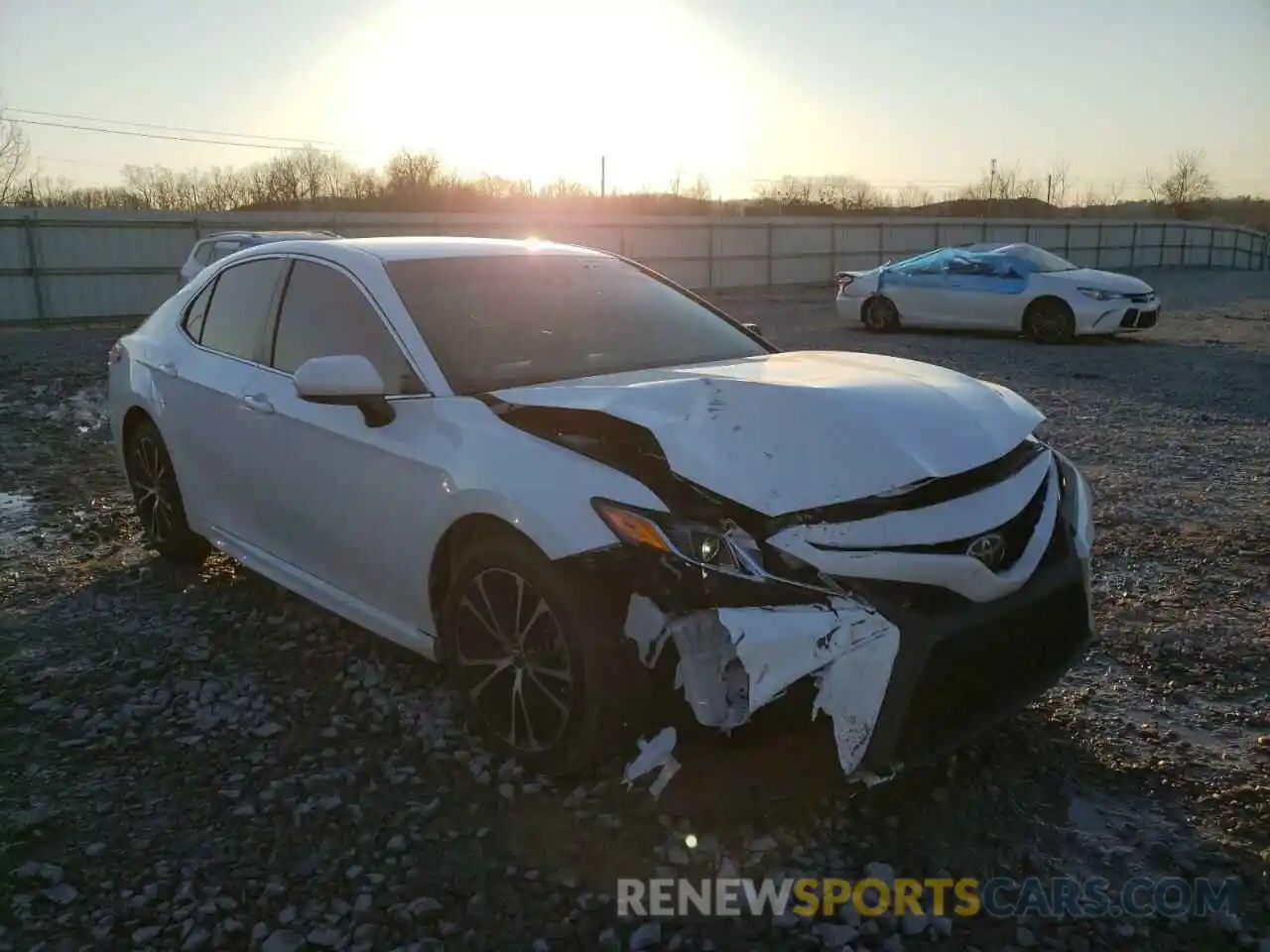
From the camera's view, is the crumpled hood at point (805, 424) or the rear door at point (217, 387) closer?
the crumpled hood at point (805, 424)

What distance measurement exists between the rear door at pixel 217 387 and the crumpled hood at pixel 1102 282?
1301 centimetres

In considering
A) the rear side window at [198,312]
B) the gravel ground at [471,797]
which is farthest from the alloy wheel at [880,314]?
the rear side window at [198,312]

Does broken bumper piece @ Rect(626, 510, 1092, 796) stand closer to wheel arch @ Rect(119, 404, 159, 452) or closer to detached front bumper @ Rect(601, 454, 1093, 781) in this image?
detached front bumper @ Rect(601, 454, 1093, 781)

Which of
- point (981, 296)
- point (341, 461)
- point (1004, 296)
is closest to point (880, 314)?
point (981, 296)

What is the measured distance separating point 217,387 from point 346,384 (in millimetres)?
1364

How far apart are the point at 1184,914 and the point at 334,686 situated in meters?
2.78

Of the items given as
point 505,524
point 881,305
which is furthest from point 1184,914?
point 881,305

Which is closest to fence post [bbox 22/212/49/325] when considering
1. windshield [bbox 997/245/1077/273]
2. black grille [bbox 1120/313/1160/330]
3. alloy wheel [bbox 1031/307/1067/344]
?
windshield [bbox 997/245/1077/273]

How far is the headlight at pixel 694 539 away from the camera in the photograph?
8.59ft

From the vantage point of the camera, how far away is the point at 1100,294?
570 inches

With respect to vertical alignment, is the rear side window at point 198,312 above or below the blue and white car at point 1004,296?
above

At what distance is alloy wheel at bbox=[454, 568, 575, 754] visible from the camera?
293 centimetres

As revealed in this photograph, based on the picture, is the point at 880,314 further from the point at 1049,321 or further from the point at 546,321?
the point at 546,321

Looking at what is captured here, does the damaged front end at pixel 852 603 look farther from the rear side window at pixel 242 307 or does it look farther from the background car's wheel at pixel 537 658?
the rear side window at pixel 242 307
